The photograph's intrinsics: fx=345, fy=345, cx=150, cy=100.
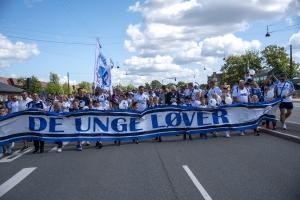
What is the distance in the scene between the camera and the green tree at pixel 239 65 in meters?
72.2

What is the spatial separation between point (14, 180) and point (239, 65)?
236 ft

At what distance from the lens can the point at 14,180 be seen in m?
7.18

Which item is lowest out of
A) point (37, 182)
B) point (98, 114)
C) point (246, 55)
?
point (37, 182)

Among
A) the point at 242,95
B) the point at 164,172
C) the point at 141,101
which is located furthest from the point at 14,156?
the point at 242,95

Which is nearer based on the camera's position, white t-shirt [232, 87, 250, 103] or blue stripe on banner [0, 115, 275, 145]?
blue stripe on banner [0, 115, 275, 145]

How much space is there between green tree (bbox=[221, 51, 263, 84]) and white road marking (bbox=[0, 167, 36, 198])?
6706 centimetres

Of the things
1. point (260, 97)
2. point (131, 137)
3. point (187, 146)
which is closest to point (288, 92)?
point (260, 97)

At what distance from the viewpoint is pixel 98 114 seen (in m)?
11.5

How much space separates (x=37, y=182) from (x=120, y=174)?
1.66 meters

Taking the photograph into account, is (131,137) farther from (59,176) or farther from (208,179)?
(208,179)

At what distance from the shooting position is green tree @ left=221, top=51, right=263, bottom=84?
72250 millimetres

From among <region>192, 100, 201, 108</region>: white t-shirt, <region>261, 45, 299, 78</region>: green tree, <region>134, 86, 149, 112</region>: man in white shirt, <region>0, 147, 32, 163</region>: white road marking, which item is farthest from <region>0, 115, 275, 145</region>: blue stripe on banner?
<region>261, 45, 299, 78</region>: green tree

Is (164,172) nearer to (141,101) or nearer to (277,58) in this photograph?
(141,101)

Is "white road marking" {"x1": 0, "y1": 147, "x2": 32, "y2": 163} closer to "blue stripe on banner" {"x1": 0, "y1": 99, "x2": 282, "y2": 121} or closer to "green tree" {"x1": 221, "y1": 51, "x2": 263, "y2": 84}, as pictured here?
"blue stripe on banner" {"x1": 0, "y1": 99, "x2": 282, "y2": 121}
